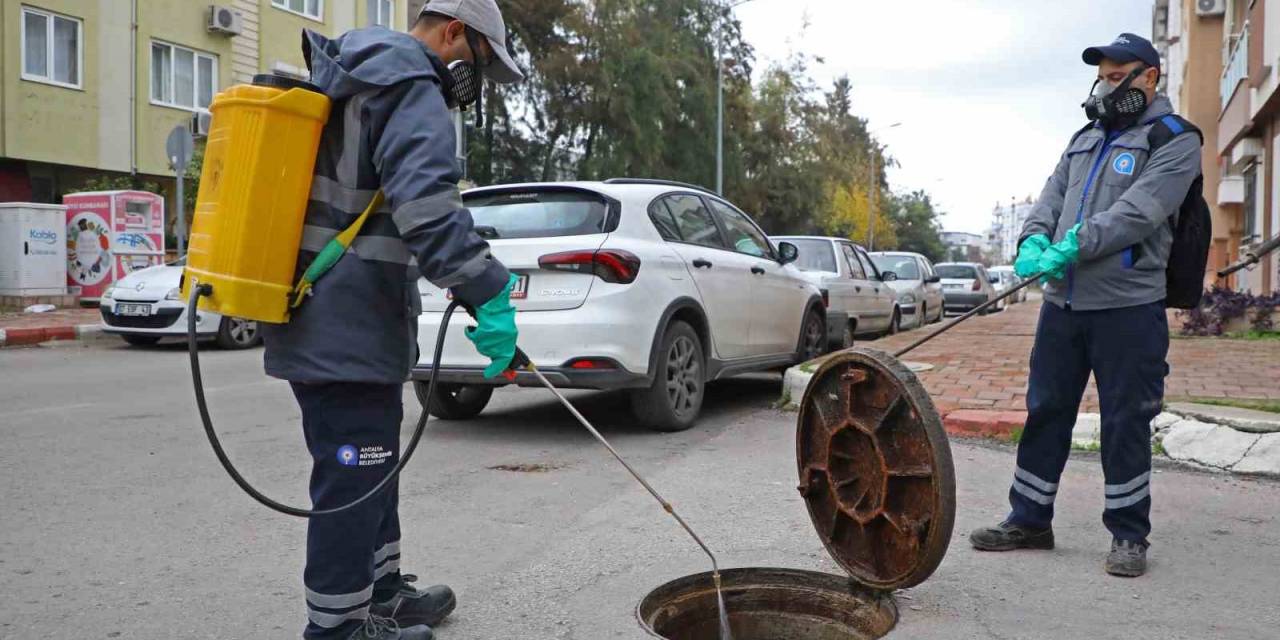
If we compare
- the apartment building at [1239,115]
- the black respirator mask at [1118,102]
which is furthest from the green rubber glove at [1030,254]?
the apartment building at [1239,115]

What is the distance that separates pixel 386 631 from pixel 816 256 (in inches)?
462

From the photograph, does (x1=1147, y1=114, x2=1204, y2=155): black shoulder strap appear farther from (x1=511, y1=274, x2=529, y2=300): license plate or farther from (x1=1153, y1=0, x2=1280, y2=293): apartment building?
(x1=1153, y1=0, x2=1280, y2=293): apartment building

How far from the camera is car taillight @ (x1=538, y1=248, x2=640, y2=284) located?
21.6 ft

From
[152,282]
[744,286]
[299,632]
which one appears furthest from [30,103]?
[299,632]

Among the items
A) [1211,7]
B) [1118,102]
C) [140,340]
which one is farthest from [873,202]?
[1118,102]

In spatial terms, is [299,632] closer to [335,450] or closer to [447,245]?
[335,450]

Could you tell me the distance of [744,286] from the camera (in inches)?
320

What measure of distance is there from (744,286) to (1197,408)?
3174 millimetres

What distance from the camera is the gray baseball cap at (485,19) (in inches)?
120

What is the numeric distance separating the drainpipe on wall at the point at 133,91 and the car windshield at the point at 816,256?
15666 millimetres

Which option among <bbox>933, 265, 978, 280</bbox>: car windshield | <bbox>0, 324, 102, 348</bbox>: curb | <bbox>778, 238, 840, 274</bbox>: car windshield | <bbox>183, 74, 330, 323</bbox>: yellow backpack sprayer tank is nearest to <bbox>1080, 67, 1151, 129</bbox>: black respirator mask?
<bbox>183, 74, 330, 323</bbox>: yellow backpack sprayer tank

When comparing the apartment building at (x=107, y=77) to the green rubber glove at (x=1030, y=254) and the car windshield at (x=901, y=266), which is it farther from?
the green rubber glove at (x=1030, y=254)

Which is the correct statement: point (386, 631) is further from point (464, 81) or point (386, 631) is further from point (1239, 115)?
point (1239, 115)

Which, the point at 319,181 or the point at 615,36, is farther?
the point at 615,36
